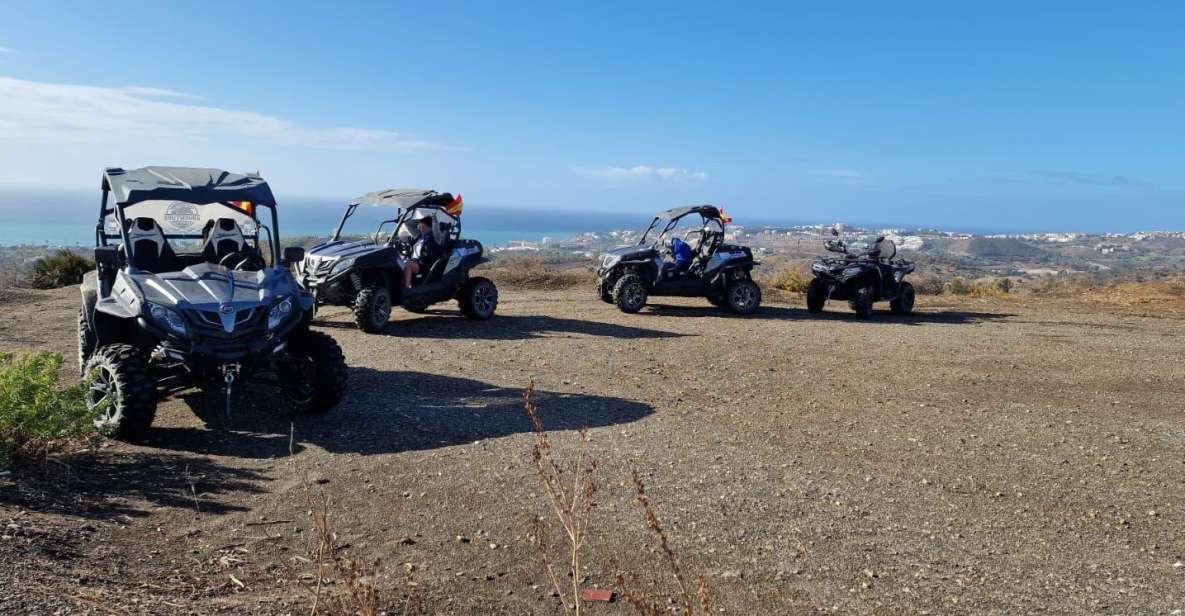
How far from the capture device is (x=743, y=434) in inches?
284

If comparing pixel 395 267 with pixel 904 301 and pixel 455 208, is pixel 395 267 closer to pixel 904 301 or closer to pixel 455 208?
pixel 455 208

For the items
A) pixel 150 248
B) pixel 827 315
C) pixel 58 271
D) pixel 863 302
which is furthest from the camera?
pixel 58 271

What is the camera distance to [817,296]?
16.1 meters

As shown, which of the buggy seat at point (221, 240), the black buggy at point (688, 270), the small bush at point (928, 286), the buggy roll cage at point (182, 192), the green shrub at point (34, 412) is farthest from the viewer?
the small bush at point (928, 286)

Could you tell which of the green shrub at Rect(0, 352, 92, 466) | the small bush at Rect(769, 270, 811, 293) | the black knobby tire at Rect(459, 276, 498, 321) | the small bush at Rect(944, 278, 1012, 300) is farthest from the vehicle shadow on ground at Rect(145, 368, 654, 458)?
the small bush at Rect(944, 278, 1012, 300)

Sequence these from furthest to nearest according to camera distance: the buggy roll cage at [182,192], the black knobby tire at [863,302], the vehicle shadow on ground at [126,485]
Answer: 1. the black knobby tire at [863,302]
2. the buggy roll cage at [182,192]
3. the vehicle shadow on ground at [126,485]

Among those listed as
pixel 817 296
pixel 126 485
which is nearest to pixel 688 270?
pixel 817 296

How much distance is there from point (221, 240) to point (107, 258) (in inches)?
50.6

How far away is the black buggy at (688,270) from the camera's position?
15.2 meters

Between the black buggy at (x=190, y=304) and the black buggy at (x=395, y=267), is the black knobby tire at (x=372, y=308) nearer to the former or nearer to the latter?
the black buggy at (x=395, y=267)

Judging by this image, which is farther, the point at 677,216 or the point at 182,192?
the point at 677,216

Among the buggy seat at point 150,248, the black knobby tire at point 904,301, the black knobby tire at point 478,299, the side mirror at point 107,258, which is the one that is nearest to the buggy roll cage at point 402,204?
the black knobby tire at point 478,299

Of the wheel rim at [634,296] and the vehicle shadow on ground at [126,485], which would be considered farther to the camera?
the wheel rim at [634,296]

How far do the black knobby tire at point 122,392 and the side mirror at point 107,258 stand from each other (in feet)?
3.27
